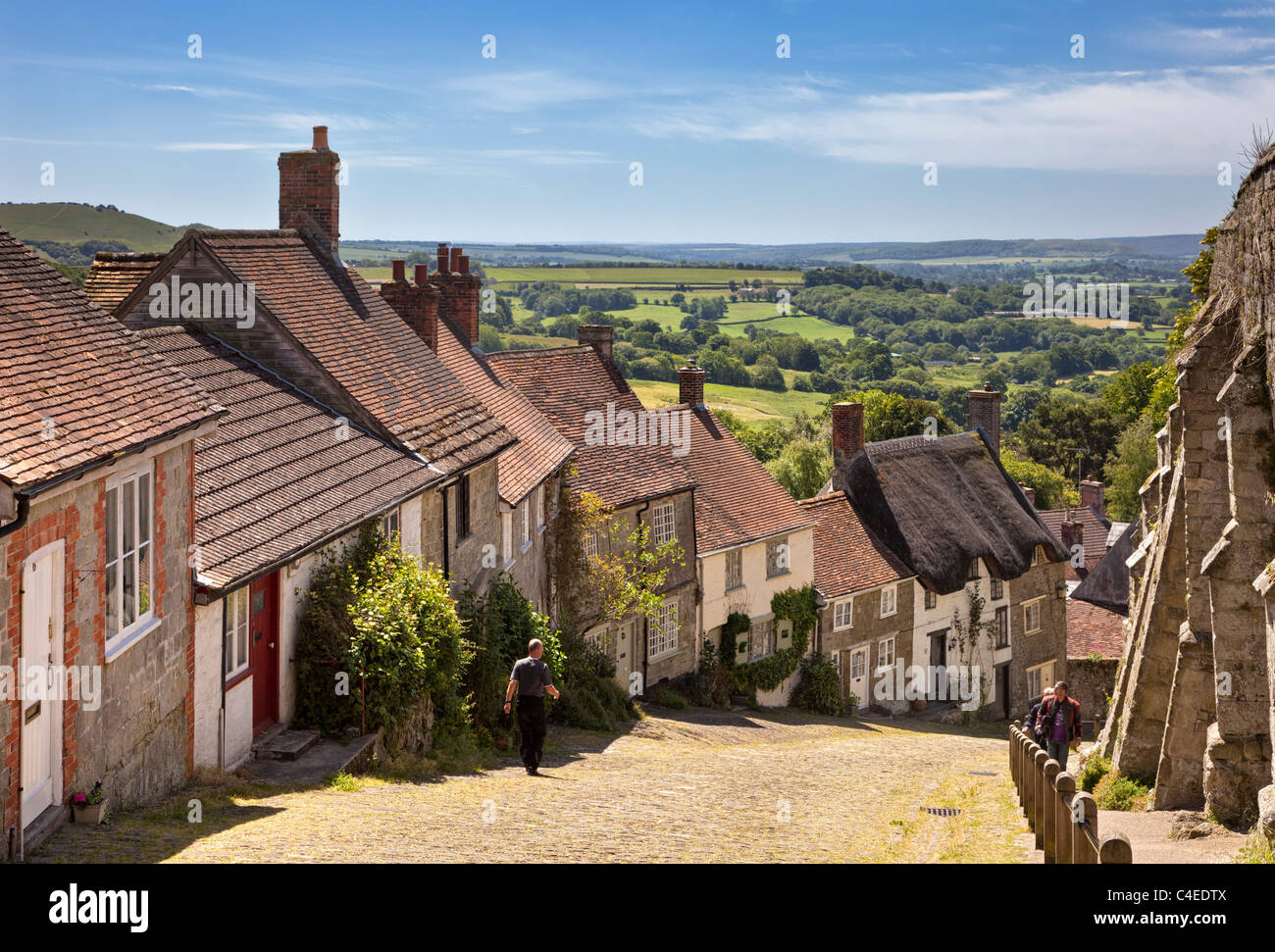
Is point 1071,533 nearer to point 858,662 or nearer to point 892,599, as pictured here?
point 892,599

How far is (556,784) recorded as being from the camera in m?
14.4

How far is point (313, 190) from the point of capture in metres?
23.3

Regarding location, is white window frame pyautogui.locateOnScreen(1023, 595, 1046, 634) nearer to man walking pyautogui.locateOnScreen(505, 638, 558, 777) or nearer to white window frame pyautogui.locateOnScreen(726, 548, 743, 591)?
white window frame pyautogui.locateOnScreen(726, 548, 743, 591)

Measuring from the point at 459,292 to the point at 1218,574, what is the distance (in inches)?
788

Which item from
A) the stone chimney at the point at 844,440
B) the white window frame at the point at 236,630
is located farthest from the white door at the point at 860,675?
the white window frame at the point at 236,630

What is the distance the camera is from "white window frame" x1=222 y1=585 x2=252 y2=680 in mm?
13211

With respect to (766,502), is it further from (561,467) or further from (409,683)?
(409,683)

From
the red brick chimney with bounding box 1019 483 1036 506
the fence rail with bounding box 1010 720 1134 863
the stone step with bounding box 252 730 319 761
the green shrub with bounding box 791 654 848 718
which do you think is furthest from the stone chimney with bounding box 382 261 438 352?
the red brick chimney with bounding box 1019 483 1036 506

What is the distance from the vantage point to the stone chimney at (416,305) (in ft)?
84.6

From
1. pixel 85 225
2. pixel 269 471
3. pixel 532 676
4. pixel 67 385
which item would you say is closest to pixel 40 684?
pixel 67 385

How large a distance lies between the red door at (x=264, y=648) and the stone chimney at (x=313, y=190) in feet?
36.1

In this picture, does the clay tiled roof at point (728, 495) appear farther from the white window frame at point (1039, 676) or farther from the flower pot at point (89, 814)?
the flower pot at point (89, 814)

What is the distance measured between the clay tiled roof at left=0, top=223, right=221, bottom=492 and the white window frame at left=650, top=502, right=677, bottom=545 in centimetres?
1826
